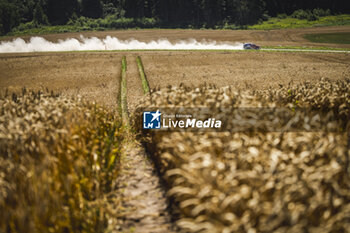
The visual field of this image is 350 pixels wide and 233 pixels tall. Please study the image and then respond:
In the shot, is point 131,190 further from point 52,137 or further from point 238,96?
point 238,96

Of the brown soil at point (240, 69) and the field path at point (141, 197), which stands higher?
the brown soil at point (240, 69)

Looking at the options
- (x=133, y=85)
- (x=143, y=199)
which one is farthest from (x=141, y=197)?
(x=133, y=85)

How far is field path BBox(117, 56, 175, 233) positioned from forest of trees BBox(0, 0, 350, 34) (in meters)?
82.4

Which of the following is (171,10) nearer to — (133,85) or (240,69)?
(240,69)

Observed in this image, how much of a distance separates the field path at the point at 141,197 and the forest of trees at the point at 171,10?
270 feet

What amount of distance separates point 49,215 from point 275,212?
9.55 ft

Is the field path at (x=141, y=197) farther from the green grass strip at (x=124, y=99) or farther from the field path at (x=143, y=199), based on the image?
the green grass strip at (x=124, y=99)

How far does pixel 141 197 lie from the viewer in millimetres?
4887

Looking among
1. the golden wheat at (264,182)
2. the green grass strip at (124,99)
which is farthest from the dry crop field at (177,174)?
the green grass strip at (124,99)

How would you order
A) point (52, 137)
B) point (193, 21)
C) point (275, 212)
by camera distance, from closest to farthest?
point (275, 212), point (52, 137), point (193, 21)

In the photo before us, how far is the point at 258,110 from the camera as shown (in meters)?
5.82

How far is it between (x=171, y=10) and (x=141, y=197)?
9353 cm

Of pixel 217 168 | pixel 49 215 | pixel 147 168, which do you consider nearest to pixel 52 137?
pixel 49 215

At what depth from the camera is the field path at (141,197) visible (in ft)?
13.6
